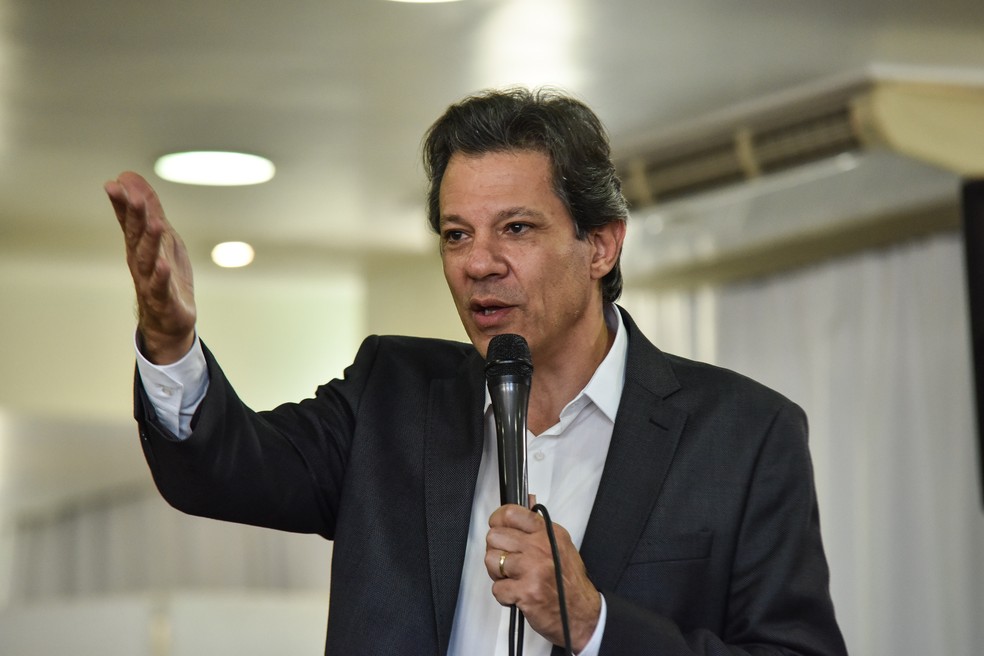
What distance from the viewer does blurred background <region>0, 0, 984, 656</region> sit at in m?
4.16

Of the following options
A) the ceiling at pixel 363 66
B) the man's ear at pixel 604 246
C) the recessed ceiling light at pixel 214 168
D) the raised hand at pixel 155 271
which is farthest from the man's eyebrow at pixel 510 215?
the recessed ceiling light at pixel 214 168

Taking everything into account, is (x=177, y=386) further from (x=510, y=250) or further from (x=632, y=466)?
(x=632, y=466)

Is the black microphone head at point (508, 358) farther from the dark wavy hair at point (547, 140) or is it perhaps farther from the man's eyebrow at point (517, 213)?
the dark wavy hair at point (547, 140)

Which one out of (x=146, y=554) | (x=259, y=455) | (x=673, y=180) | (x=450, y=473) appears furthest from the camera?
(x=146, y=554)

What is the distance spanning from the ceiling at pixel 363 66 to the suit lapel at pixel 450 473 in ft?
7.33

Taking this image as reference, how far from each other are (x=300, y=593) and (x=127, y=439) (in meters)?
1.50

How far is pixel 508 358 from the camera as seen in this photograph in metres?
1.55

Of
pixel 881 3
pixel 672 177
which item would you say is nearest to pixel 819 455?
pixel 672 177

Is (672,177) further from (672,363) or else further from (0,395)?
(0,395)

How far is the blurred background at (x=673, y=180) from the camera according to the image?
4164 mm

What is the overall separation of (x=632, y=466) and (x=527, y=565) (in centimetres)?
37

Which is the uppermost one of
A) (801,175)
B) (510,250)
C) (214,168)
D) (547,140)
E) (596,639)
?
(214,168)

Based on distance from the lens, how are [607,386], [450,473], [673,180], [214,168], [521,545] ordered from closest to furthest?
1. [521,545]
2. [450,473]
3. [607,386]
4. [673,180]
5. [214,168]

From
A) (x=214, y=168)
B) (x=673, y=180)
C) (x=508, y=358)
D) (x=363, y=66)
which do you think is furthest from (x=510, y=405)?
(x=214, y=168)
